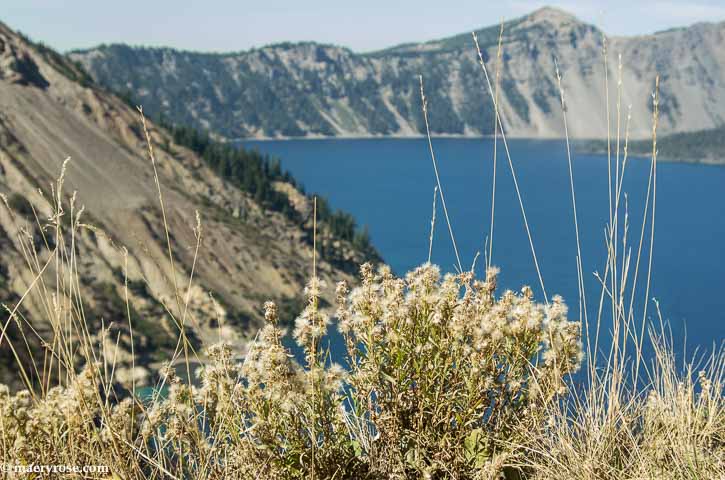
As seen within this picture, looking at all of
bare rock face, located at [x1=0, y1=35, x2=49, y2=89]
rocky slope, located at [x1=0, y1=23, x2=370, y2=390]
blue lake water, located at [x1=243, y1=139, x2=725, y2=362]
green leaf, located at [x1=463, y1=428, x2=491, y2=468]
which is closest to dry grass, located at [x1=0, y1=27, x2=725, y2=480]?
green leaf, located at [x1=463, y1=428, x2=491, y2=468]

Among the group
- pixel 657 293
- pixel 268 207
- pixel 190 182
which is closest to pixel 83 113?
pixel 190 182

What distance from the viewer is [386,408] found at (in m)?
3.56

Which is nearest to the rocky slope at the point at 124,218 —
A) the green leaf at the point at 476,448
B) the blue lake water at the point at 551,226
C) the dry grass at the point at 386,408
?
the blue lake water at the point at 551,226

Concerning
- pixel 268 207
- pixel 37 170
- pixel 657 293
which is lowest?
pixel 657 293

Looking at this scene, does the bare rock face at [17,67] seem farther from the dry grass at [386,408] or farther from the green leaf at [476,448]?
the green leaf at [476,448]

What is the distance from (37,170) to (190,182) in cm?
2629

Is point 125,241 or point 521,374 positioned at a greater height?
point 521,374

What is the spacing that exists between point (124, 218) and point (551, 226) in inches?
3009

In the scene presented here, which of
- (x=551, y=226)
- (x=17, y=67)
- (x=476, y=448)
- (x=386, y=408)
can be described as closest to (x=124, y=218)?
(x=17, y=67)

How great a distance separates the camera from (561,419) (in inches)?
143

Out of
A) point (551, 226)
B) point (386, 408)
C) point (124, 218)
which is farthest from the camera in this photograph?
point (551, 226)

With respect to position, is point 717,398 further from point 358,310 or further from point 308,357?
point 308,357

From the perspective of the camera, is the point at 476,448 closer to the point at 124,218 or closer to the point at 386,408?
the point at 386,408

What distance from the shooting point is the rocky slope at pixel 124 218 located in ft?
209
